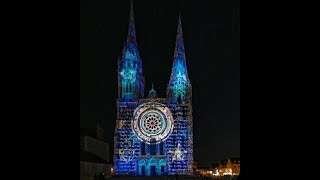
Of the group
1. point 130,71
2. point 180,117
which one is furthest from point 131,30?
point 180,117

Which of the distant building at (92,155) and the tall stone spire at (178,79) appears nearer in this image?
the distant building at (92,155)

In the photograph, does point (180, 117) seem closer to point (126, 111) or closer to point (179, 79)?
point (179, 79)

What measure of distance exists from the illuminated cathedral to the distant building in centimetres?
218

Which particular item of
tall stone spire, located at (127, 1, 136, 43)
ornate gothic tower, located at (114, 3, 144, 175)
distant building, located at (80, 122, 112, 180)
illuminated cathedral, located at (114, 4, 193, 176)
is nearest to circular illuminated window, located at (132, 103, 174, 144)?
illuminated cathedral, located at (114, 4, 193, 176)

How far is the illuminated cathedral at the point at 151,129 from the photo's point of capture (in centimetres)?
4788

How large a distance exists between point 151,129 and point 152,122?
74 centimetres

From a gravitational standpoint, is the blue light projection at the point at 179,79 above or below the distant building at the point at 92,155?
above

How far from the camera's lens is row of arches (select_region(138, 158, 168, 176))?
4800 centimetres

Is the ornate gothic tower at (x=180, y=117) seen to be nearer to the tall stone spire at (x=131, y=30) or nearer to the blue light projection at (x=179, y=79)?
the blue light projection at (x=179, y=79)

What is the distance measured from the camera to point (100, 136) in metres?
53.3

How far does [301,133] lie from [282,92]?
1.29 feet

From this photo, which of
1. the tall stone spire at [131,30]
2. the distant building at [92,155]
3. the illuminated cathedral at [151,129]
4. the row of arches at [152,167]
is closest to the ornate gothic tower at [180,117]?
the illuminated cathedral at [151,129]

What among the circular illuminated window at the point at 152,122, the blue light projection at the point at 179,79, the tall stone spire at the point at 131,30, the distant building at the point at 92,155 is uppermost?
the tall stone spire at the point at 131,30

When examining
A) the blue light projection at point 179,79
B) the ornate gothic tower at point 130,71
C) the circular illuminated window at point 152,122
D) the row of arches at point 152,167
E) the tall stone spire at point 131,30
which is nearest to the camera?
the circular illuminated window at point 152,122
